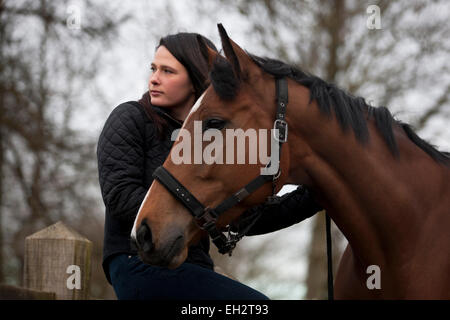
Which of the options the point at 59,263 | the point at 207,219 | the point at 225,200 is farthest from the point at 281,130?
the point at 59,263

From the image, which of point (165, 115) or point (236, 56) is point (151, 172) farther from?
point (236, 56)

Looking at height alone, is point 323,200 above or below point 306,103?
below

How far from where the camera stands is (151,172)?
3305mm

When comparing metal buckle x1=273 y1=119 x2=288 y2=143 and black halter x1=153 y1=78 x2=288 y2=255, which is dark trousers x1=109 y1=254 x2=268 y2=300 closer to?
black halter x1=153 y1=78 x2=288 y2=255

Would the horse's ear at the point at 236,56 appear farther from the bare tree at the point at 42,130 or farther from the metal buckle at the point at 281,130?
the bare tree at the point at 42,130

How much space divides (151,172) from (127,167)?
16 centimetres

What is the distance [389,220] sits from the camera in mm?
3143

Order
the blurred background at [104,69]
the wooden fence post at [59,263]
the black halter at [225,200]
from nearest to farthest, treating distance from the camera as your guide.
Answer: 1. the black halter at [225,200]
2. the wooden fence post at [59,263]
3. the blurred background at [104,69]

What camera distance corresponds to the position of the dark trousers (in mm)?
3078

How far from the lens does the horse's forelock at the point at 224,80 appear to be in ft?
9.98

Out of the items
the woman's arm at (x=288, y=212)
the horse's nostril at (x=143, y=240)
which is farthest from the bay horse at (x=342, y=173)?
the woman's arm at (x=288, y=212)

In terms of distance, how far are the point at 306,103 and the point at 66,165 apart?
8553 millimetres
